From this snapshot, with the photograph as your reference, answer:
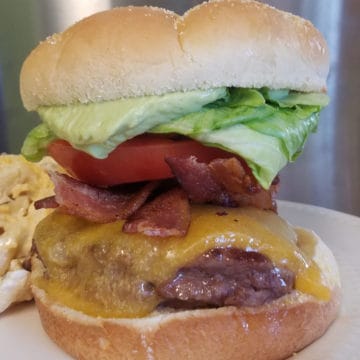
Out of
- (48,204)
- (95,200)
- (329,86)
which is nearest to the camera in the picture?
(95,200)

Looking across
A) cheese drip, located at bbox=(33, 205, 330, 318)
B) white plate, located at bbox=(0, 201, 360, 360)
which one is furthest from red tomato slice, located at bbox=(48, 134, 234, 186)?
white plate, located at bbox=(0, 201, 360, 360)

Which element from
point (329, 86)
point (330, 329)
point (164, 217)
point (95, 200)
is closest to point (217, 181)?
point (164, 217)

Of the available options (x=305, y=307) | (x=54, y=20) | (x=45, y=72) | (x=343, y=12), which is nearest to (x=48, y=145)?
(x=45, y=72)

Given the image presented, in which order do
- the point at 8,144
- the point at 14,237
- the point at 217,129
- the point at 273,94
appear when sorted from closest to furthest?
the point at 217,129, the point at 273,94, the point at 14,237, the point at 8,144

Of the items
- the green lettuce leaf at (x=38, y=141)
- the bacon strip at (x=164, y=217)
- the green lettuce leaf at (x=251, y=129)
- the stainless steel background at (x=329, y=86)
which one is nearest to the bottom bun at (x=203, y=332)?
the bacon strip at (x=164, y=217)

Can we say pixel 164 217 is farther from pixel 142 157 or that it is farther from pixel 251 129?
pixel 251 129

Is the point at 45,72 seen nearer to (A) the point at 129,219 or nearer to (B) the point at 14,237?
(A) the point at 129,219

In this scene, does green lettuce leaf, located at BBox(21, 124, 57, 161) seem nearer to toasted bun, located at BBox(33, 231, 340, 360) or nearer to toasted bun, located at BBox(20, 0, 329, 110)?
toasted bun, located at BBox(20, 0, 329, 110)

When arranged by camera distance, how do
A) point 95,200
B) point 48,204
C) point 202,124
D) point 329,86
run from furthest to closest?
point 329,86, point 48,204, point 95,200, point 202,124
